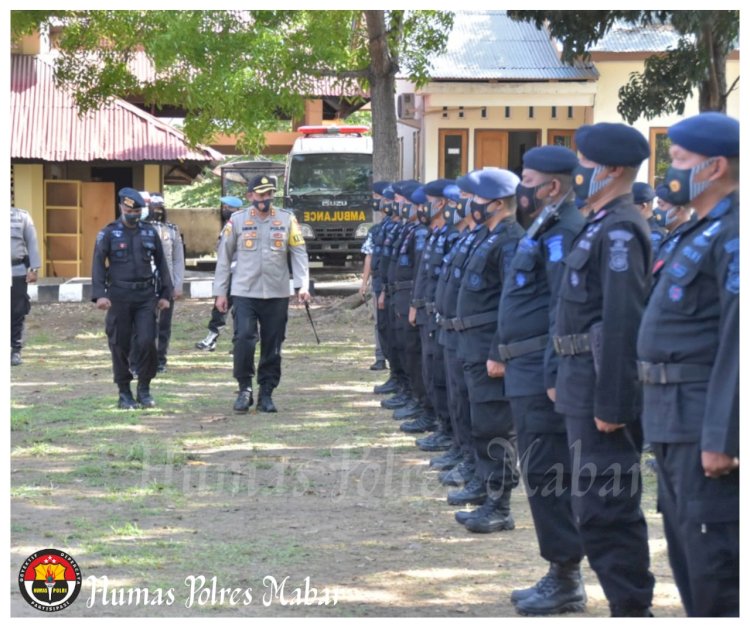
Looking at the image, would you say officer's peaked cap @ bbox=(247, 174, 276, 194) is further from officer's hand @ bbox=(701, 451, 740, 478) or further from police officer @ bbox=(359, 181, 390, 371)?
officer's hand @ bbox=(701, 451, 740, 478)

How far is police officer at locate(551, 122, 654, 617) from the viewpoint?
206 inches

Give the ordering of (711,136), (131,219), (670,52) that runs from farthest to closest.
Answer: (670,52)
(131,219)
(711,136)

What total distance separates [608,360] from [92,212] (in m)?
25.4

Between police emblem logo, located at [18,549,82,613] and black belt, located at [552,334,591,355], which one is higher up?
black belt, located at [552,334,591,355]

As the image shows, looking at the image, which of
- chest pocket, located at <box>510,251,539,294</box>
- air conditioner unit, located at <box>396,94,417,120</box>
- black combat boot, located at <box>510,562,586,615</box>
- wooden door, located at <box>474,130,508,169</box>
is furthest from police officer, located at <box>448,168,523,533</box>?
air conditioner unit, located at <box>396,94,417,120</box>

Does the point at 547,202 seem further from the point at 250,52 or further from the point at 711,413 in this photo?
the point at 250,52

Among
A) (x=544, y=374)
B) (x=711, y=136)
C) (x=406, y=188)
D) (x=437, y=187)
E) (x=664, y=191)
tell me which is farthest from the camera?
(x=406, y=188)

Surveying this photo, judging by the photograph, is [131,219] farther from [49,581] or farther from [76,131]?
[76,131]

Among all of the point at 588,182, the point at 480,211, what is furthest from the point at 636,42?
the point at 588,182

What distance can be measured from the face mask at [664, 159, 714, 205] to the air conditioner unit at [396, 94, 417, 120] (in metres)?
25.3

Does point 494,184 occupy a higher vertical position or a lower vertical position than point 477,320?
higher

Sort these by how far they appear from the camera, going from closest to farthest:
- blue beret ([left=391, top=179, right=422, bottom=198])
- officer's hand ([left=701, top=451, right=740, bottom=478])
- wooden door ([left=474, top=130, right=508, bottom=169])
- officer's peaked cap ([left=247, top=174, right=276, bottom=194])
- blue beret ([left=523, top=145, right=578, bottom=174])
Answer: officer's hand ([left=701, top=451, right=740, bottom=478]) < blue beret ([left=523, top=145, right=578, bottom=174]) < officer's peaked cap ([left=247, top=174, right=276, bottom=194]) < blue beret ([left=391, top=179, right=422, bottom=198]) < wooden door ([left=474, top=130, right=508, bottom=169])

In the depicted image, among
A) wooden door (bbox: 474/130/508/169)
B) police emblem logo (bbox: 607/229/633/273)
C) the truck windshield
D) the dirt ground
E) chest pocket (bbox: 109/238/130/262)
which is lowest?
the dirt ground

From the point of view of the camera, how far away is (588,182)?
564 centimetres
